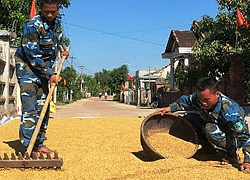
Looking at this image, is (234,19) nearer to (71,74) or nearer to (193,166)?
(193,166)

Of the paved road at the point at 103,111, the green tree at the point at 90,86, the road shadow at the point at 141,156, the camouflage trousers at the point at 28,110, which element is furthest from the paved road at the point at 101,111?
the green tree at the point at 90,86

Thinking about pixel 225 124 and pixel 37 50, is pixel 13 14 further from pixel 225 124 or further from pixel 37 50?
pixel 225 124

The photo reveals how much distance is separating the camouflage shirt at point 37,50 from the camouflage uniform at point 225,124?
1.43 m

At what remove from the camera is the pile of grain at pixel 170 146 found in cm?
388

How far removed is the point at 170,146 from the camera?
4043 mm

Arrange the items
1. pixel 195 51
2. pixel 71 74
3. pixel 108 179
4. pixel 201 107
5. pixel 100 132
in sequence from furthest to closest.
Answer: pixel 71 74
pixel 195 51
pixel 100 132
pixel 201 107
pixel 108 179

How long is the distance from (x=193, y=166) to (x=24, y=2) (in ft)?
41.1

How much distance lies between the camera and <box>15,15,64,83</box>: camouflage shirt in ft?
12.2

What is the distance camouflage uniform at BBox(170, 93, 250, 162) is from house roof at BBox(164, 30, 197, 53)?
68.6 ft

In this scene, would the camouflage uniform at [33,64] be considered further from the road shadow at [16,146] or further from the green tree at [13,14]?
the green tree at [13,14]

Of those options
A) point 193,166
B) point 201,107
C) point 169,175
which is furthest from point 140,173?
point 201,107

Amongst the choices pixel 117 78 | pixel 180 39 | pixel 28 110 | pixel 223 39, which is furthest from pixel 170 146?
pixel 117 78

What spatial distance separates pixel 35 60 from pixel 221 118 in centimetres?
189

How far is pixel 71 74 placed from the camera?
43.3m
